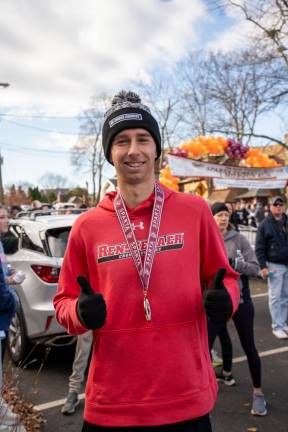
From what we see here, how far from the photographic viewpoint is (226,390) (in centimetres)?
436

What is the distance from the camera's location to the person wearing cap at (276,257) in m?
6.20

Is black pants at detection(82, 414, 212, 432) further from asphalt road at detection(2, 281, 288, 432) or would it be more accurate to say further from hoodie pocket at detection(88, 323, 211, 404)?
asphalt road at detection(2, 281, 288, 432)

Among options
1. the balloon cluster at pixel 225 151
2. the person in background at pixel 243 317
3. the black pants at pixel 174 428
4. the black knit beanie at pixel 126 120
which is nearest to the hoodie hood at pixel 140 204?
the black knit beanie at pixel 126 120

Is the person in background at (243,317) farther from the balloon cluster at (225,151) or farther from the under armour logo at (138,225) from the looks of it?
the balloon cluster at (225,151)

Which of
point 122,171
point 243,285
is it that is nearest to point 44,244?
point 243,285

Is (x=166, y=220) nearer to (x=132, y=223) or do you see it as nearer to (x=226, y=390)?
(x=132, y=223)

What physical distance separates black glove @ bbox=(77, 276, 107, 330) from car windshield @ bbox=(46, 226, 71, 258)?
11.4ft

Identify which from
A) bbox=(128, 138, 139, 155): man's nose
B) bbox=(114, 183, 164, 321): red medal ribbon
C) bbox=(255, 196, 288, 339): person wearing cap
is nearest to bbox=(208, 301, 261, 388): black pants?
bbox=(255, 196, 288, 339): person wearing cap

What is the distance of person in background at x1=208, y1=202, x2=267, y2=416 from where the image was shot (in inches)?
154

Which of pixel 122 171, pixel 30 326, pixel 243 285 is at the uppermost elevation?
pixel 122 171

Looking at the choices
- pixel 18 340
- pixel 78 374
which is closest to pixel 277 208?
pixel 78 374

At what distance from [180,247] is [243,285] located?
261 centimetres

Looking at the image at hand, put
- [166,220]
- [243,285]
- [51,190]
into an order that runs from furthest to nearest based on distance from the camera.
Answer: [51,190] → [243,285] → [166,220]

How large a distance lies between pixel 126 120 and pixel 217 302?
33.7 inches
